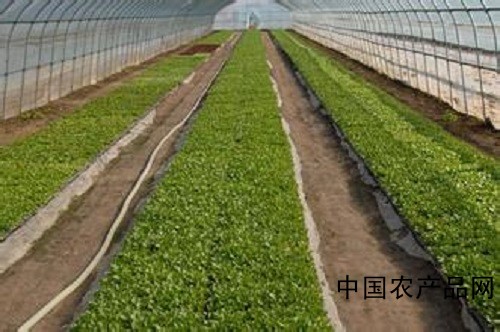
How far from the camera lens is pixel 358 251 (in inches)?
394

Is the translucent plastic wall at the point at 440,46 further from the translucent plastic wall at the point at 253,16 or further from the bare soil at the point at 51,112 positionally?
the translucent plastic wall at the point at 253,16

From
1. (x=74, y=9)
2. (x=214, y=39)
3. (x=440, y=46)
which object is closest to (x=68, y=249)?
(x=440, y=46)

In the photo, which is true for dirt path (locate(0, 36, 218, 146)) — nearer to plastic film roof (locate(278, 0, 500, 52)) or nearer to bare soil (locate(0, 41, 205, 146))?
bare soil (locate(0, 41, 205, 146))

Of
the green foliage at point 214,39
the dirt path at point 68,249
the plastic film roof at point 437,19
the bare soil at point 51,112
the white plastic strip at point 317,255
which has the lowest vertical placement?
the dirt path at point 68,249

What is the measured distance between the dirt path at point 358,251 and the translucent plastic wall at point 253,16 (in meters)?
85.4

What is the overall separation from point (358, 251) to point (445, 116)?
10.8 meters

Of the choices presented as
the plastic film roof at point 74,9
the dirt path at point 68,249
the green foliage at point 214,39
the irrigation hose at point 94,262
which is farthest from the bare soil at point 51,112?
the green foliage at point 214,39

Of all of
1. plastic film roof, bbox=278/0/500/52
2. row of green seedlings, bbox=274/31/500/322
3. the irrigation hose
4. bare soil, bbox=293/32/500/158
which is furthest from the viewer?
plastic film roof, bbox=278/0/500/52

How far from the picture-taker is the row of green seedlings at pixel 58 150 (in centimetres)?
1149

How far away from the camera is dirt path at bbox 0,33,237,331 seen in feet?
27.3

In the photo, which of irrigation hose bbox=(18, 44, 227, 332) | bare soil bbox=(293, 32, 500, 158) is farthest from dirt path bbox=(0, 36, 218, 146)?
bare soil bbox=(293, 32, 500, 158)

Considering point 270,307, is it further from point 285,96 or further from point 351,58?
point 351,58

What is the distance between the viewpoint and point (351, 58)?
43.2 m

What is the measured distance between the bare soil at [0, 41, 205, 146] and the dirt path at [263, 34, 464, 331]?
773cm
